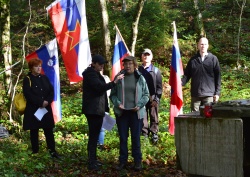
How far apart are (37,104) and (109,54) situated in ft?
28.4

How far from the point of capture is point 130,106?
6.53 meters

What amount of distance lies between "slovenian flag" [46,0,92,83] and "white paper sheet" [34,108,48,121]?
130cm

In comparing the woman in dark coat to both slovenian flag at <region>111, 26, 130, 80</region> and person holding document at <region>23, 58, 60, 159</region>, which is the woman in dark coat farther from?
slovenian flag at <region>111, 26, 130, 80</region>

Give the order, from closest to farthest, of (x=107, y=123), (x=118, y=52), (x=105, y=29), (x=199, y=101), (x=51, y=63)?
1. (x=107, y=123)
2. (x=199, y=101)
3. (x=51, y=63)
4. (x=118, y=52)
5. (x=105, y=29)

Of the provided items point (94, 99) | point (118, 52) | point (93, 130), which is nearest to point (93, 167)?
point (93, 130)

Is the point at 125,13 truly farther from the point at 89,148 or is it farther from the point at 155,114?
the point at 89,148

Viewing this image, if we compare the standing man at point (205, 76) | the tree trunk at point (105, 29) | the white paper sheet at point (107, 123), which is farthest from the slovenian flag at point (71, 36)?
the tree trunk at point (105, 29)

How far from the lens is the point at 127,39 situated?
18.2 meters

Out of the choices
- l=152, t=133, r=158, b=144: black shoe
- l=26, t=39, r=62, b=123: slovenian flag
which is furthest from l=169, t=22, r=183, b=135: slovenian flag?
l=26, t=39, r=62, b=123: slovenian flag

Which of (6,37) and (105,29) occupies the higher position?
(105,29)

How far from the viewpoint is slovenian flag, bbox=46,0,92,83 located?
827 centimetres

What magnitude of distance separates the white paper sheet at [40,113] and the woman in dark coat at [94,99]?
1091mm

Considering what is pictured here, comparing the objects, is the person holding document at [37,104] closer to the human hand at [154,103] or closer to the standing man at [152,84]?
the standing man at [152,84]

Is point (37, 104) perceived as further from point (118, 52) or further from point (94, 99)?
point (118, 52)
